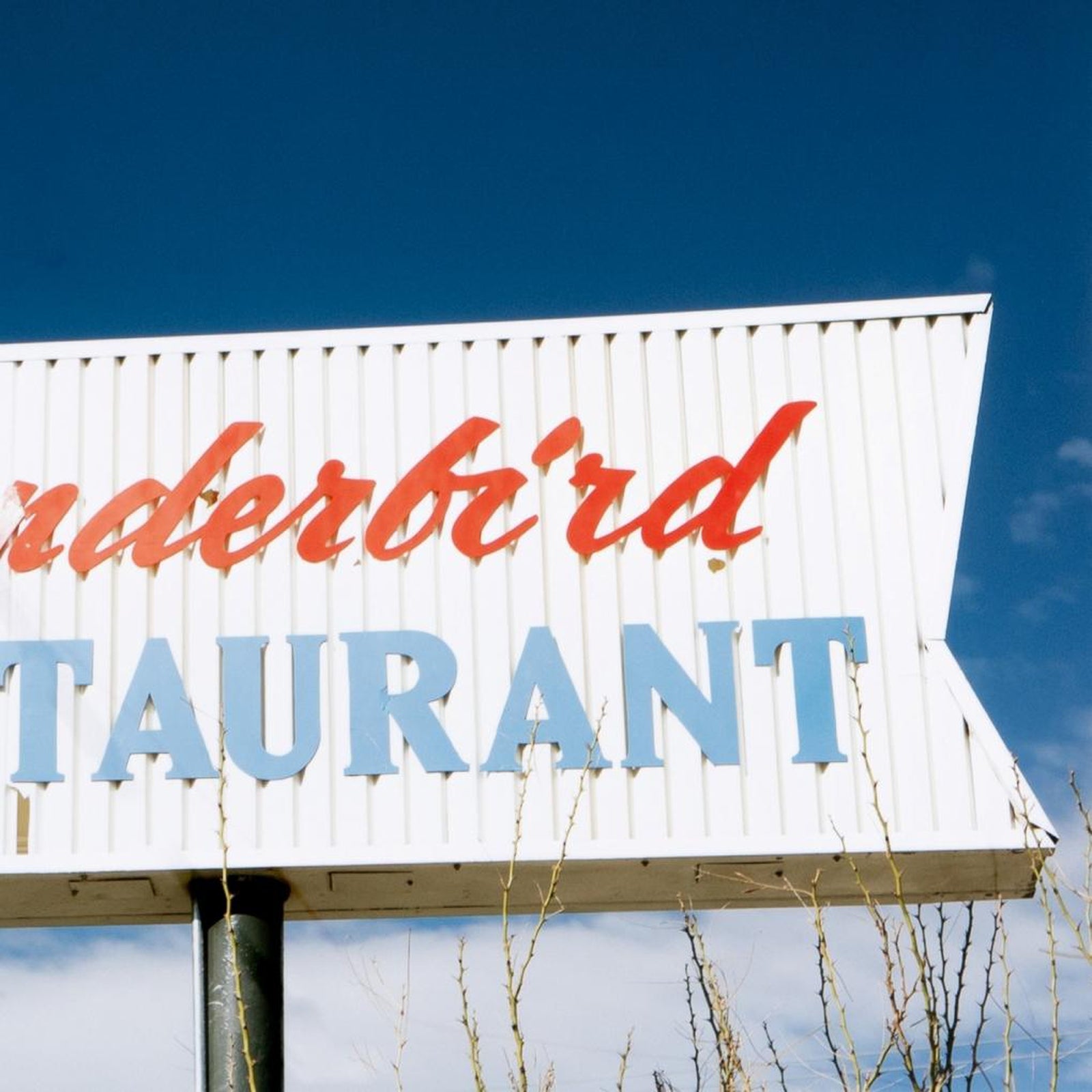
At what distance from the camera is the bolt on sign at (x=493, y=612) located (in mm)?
9938

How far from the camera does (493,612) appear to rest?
10344 millimetres

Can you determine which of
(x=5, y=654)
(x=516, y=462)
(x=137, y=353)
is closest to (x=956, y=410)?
(x=516, y=462)

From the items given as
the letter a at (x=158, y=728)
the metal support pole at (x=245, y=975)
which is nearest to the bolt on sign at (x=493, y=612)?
the letter a at (x=158, y=728)

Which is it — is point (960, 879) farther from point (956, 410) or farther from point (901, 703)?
point (956, 410)

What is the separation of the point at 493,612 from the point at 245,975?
2383 mm

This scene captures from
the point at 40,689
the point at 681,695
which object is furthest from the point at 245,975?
the point at 681,695

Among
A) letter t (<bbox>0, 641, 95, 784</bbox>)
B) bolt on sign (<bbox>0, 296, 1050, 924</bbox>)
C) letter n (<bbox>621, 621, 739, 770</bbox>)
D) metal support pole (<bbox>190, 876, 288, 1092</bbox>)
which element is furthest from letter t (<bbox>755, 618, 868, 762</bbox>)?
letter t (<bbox>0, 641, 95, 784</bbox>)

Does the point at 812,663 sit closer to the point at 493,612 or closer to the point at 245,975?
the point at 493,612

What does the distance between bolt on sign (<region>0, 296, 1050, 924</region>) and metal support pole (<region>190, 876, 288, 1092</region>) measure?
19cm

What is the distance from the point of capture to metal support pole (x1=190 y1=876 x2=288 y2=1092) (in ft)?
31.8

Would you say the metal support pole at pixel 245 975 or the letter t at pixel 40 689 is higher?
the letter t at pixel 40 689

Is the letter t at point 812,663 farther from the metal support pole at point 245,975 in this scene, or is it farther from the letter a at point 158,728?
the letter a at point 158,728

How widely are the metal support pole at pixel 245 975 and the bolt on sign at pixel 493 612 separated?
19 cm

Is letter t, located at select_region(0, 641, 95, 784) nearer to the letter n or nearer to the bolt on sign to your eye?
the bolt on sign
